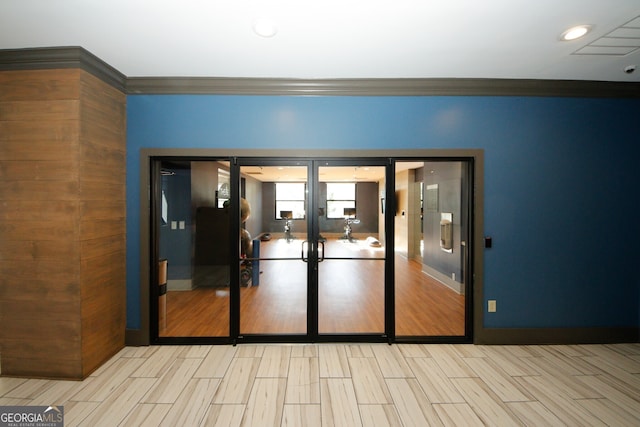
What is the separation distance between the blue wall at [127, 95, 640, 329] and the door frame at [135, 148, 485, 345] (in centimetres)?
8

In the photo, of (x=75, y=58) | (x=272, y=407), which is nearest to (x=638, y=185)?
(x=272, y=407)

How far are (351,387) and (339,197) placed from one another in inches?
69.0

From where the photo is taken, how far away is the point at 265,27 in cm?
211

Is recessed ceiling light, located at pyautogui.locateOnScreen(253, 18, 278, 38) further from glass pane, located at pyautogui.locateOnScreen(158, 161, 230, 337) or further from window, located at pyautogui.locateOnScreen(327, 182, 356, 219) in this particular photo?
window, located at pyautogui.locateOnScreen(327, 182, 356, 219)

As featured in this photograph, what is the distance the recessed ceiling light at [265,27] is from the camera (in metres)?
2.06

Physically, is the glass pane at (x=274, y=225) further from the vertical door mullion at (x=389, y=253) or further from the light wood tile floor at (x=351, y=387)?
the vertical door mullion at (x=389, y=253)

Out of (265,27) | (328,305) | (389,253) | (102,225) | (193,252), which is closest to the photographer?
(265,27)

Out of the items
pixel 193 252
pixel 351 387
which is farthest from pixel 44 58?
pixel 351 387

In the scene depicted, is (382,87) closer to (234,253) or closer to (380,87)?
(380,87)

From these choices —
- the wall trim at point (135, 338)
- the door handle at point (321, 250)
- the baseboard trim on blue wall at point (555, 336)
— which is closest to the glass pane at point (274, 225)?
the door handle at point (321, 250)

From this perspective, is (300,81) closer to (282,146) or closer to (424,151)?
(282,146)

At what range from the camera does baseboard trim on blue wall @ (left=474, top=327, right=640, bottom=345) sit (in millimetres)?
3051

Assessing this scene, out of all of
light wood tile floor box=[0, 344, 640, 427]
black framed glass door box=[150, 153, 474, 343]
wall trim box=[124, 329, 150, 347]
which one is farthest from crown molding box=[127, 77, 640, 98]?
light wood tile floor box=[0, 344, 640, 427]

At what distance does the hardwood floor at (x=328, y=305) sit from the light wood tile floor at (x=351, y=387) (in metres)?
0.30
